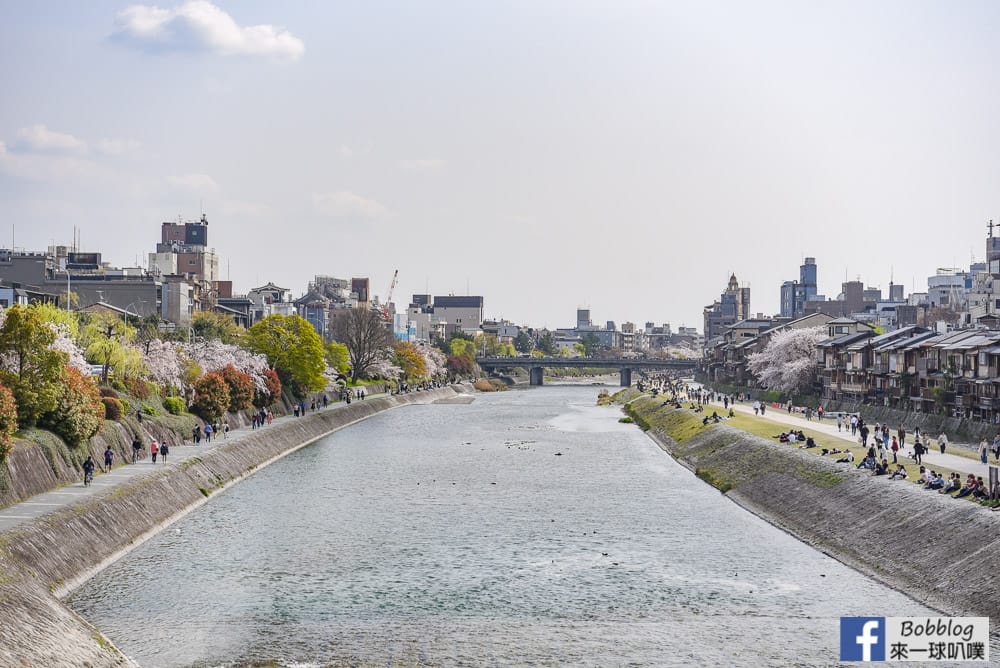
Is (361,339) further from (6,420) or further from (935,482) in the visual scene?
(935,482)

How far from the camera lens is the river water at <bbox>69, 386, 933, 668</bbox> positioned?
31.0 metres

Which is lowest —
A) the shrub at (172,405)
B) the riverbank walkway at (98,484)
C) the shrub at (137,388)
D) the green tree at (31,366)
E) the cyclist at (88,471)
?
the riverbank walkway at (98,484)

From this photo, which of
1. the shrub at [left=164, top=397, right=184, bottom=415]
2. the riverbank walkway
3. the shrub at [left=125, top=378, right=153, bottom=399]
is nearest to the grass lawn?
the riverbank walkway

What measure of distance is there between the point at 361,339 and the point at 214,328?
127 feet

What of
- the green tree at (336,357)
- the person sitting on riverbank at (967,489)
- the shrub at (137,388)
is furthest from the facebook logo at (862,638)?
the green tree at (336,357)

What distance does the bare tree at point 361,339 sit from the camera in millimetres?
150250

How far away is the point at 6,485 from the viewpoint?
41344mm

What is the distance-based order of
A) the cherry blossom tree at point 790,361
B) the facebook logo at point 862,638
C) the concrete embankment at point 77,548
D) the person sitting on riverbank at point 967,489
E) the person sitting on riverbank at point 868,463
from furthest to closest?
the cherry blossom tree at point 790,361 < the person sitting on riverbank at point 868,463 < the person sitting on riverbank at point 967,489 < the facebook logo at point 862,638 < the concrete embankment at point 77,548

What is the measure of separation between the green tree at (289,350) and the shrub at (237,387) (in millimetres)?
19332

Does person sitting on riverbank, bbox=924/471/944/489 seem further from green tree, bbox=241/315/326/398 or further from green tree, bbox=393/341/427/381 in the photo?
green tree, bbox=393/341/427/381

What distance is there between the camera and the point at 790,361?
5187 inches

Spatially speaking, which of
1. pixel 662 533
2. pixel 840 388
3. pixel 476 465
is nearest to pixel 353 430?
pixel 476 465

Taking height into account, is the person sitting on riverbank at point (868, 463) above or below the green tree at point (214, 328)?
below

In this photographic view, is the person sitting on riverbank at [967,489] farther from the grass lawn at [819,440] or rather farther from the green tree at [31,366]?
the green tree at [31,366]
